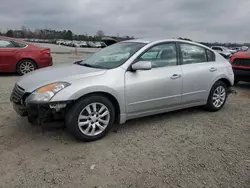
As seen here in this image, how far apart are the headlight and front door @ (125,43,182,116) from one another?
98 cm

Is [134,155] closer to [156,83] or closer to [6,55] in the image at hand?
[156,83]

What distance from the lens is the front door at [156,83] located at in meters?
3.86

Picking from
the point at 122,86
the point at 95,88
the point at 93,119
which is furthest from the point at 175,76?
the point at 93,119

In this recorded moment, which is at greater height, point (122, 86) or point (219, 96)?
point (122, 86)

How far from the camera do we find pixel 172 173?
113 inches

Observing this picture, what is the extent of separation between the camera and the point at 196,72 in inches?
181

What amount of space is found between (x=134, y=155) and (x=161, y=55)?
6.21 ft

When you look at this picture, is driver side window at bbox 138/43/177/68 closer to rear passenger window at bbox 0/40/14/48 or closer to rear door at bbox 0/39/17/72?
rear door at bbox 0/39/17/72

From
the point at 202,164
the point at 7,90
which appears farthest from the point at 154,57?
the point at 7,90

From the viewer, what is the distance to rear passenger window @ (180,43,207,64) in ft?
15.1

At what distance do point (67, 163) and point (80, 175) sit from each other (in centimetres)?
32

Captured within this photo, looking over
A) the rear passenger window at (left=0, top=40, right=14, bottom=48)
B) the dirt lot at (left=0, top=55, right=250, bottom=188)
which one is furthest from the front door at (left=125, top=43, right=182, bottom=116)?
the rear passenger window at (left=0, top=40, right=14, bottom=48)

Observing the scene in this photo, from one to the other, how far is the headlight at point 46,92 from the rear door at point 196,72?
7.21ft

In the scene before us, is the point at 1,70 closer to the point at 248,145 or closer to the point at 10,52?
the point at 10,52
